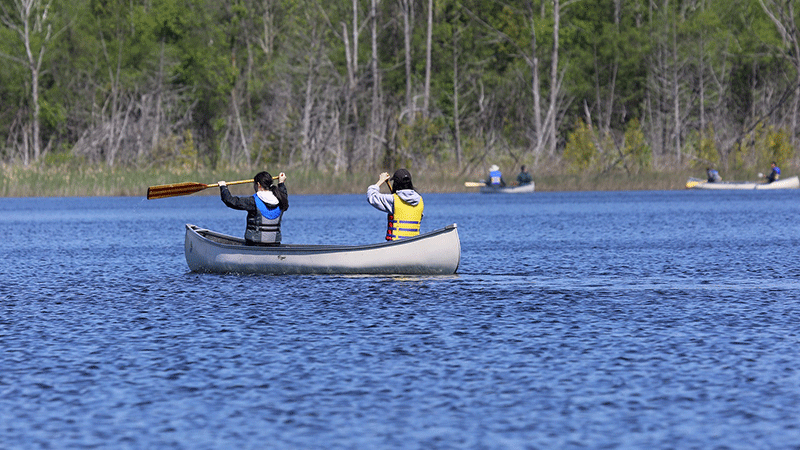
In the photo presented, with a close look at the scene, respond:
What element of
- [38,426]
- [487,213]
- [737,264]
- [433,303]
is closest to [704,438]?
[38,426]

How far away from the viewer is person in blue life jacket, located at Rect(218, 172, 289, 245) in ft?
56.4

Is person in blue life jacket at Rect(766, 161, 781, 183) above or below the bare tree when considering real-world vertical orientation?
below

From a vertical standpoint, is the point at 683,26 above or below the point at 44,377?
above

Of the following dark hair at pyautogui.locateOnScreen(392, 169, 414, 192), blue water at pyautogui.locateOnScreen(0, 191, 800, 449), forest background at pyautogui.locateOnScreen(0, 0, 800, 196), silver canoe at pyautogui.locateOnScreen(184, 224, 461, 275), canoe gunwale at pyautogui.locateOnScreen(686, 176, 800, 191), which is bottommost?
blue water at pyautogui.locateOnScreen(0, 191, 800, 449)

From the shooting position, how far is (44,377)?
10.1 m

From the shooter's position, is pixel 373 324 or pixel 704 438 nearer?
pixel 704 438

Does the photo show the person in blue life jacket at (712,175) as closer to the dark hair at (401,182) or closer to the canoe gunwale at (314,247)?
the canoe gunwale at (314,247)

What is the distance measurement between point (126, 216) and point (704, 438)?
36282 millimetres

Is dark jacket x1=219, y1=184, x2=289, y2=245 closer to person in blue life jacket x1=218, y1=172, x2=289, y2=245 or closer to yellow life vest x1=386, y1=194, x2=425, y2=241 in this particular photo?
person in blue life jacket x1=218, y1=172, x2=289, y2=245

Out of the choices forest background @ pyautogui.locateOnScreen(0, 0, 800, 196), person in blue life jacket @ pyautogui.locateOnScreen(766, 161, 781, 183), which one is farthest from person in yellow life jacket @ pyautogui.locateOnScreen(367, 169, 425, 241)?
person in blue life jacket @ pyautogui.locateOnScreen(766, 161, 781, 183)

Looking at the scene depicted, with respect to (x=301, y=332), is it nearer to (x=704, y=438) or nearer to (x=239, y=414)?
(x=239, y=414)

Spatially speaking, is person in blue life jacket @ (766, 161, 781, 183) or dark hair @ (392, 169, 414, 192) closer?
dark hair @ (392, 169, 414, 192)

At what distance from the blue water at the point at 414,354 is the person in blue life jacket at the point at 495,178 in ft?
105

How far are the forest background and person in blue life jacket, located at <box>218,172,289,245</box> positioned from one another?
3802cm
